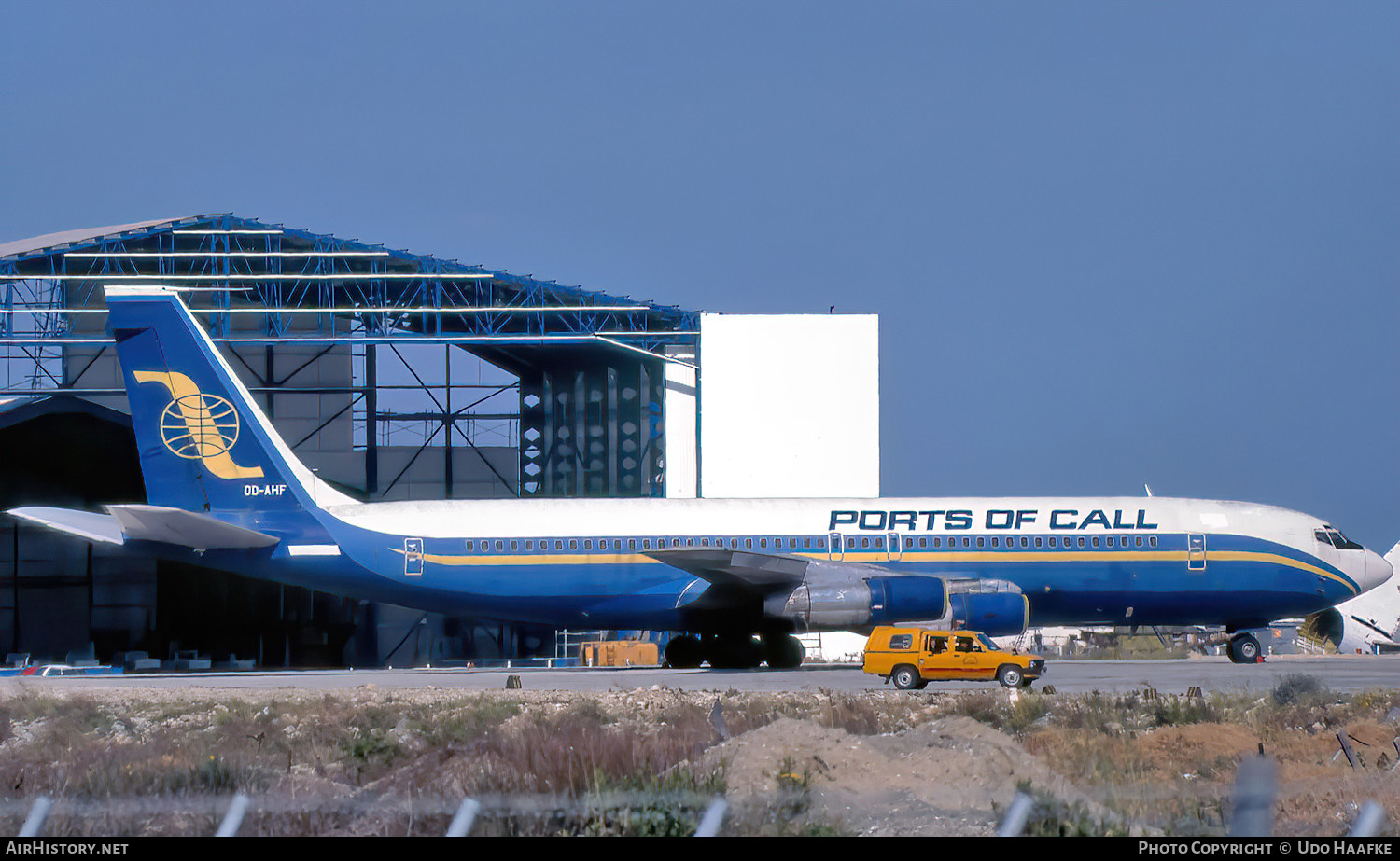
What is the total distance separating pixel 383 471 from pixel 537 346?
8.72 metres

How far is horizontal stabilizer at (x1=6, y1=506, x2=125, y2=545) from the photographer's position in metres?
27.4

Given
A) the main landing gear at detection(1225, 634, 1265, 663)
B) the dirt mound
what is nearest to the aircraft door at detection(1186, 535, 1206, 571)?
the main landing gear at detection(1225, 634, 1265, 663)

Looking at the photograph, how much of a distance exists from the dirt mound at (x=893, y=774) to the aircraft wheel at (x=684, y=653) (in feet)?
55.9

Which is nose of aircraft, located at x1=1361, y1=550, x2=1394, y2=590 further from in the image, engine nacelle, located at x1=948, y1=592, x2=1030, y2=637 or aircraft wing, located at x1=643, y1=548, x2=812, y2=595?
aircraft wing, located at x1=643, y1=548, x2=812, y2=595

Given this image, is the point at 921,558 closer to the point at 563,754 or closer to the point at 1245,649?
the point at 1245,649

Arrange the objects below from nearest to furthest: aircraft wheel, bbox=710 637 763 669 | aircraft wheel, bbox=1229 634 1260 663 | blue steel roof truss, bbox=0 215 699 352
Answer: aircraft wheel, bbox=710 637 763 669
aircraft wheel, bbox=1229 634 1260 663
blue steel roof truss, bbox=0 215 699 352

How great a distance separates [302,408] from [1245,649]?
3170 centimetres

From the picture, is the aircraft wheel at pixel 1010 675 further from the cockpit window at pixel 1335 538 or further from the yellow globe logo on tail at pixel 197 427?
the yellow globe logo on tail at pixel 197 427

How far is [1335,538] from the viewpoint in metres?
32.0

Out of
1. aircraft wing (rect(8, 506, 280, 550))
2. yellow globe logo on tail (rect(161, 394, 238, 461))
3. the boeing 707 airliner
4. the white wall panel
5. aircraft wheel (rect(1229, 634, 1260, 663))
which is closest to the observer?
aircraft wing (rect(8, 506, 280, 550))

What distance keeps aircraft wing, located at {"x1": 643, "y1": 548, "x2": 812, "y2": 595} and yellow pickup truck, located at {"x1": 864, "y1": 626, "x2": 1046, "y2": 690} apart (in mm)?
4874

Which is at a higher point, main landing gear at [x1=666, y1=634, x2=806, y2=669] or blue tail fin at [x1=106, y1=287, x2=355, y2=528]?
blue tail fin at [x1=106, y1=287, x2=355, y2=528]

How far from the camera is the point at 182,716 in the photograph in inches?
744

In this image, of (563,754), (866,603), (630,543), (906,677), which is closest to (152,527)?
(630,543)
